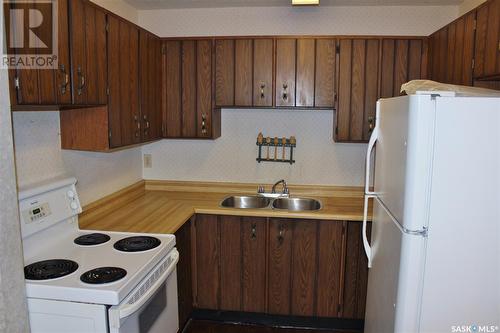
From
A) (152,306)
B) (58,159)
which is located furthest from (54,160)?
(152,306)

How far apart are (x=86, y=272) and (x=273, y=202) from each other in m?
1.81

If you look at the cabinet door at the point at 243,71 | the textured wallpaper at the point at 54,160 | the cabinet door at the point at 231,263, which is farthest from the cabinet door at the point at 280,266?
the textured wallpaper at the point at 54,160

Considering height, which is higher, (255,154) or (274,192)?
(255,154)

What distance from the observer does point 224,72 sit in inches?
126

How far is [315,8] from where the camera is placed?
3305 millimetres

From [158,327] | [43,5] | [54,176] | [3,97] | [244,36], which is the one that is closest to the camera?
[3,97]

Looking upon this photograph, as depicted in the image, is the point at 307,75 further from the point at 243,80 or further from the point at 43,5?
the point at 43,5

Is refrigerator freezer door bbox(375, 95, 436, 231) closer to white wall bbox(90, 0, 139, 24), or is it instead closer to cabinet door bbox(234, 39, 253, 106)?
cabinet door bbox(234, 39, 253, 106)

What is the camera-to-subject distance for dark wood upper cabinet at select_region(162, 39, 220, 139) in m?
3.23

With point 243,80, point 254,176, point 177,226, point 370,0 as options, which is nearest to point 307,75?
point 243,80

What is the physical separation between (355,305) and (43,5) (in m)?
2.72

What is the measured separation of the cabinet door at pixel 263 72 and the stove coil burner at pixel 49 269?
189 cm

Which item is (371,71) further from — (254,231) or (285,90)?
(254,231)

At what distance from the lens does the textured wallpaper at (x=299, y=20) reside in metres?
3.24
